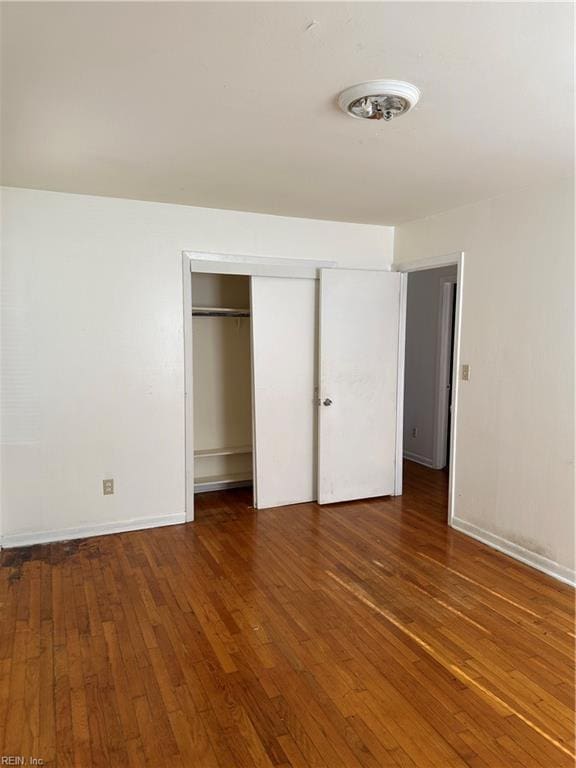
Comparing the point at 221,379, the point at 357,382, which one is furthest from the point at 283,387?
the point at 221,379

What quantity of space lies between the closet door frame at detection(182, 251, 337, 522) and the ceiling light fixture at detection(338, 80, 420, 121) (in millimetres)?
2080

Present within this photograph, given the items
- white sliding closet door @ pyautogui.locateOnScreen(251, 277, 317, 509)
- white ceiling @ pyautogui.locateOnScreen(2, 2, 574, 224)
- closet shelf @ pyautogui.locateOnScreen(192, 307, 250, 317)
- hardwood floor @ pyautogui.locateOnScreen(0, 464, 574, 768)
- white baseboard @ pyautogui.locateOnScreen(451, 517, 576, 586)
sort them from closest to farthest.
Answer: white ceiling @ pyautogui.locateOnScreen(2, 2, 574, 224) → hardwood floor @ pyautogui.locateOnScreen(0, 464, 574, 768) → white baseboard @ pyautogui.locateOnScreen(451, 517, 576, 586) → white sliding closet door @ pyautogui.locateOnScreen(251, 277, 317, 509) → closet shelf @ pyautogui.locateOnScreen(192, 307, 250, 317)

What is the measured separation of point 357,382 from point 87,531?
2462mm

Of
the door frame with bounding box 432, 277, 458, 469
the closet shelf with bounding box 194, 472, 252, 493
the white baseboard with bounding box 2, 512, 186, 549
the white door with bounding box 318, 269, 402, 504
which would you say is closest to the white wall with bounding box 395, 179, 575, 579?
the white door with bounding box 318, 269, 402, 504

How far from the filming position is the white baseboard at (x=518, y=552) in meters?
3.18

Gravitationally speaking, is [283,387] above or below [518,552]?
above

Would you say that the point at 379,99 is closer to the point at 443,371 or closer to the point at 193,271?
the point at 193,271

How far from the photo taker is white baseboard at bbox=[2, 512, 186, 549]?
3.66m

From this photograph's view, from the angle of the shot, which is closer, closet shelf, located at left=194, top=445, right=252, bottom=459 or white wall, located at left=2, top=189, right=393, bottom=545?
white wall, located at left=2, top=189, right=393, bottom=545

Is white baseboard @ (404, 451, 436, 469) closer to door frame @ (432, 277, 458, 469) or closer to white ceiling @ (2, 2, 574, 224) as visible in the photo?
door frame @ (432, 277, 458, 469)

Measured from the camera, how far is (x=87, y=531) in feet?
12.6

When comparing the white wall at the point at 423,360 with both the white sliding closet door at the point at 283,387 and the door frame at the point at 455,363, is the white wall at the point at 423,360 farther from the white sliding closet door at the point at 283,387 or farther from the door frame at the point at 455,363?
the white sliding closet door at the point at 283,387

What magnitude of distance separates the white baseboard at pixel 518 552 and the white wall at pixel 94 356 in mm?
2224

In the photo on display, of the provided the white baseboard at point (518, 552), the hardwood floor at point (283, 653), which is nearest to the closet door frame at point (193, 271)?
the hardwood floor at point (283, 653)
